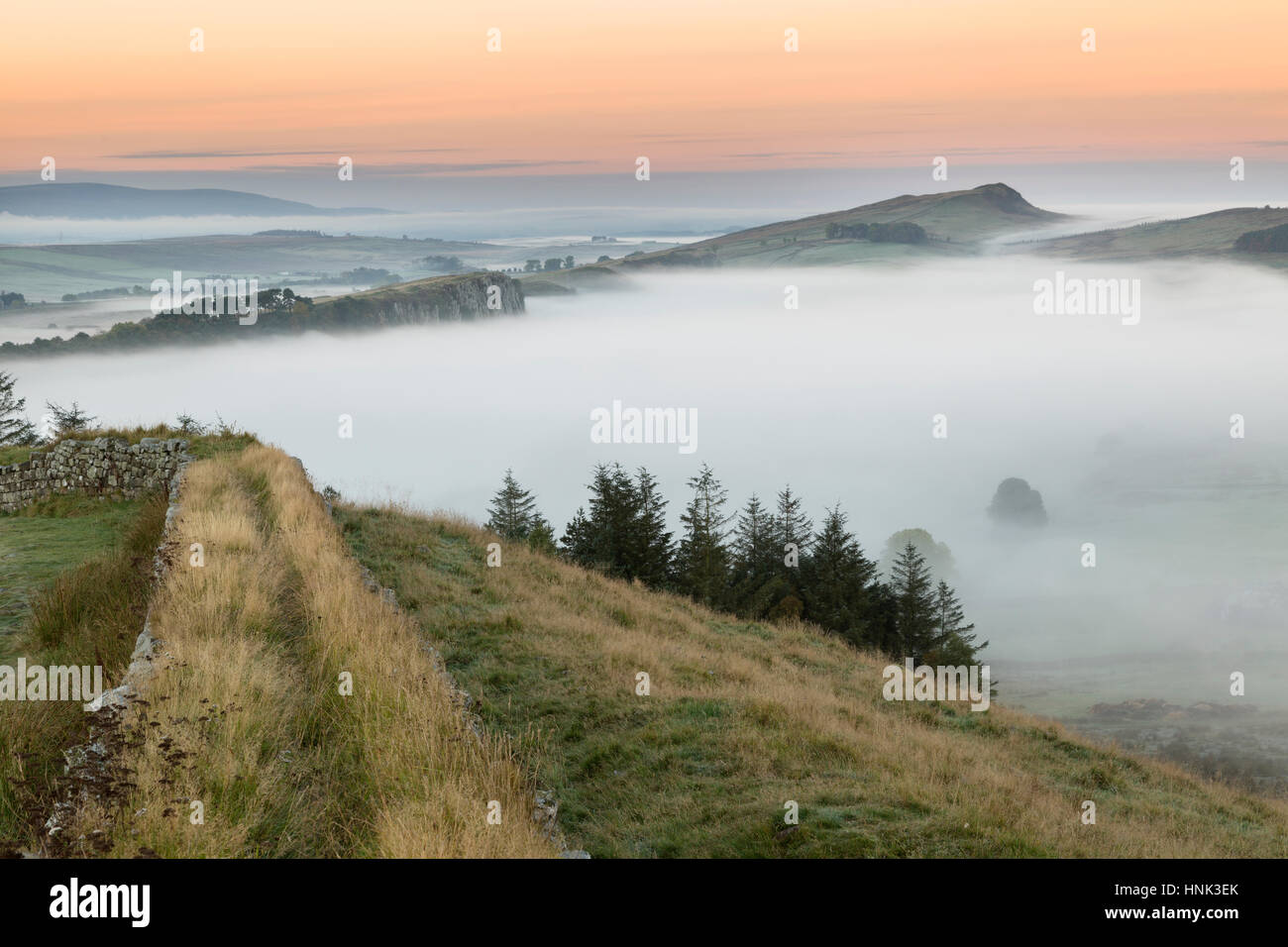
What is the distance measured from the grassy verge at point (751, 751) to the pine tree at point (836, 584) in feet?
91.2

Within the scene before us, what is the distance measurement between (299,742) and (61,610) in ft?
20.1

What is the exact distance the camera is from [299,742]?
6.34 m

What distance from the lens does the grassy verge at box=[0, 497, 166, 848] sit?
5820 mm

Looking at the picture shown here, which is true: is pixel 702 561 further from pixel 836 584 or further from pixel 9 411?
pixel 9 411

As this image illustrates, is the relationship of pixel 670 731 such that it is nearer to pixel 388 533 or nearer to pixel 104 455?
pixel 388 533

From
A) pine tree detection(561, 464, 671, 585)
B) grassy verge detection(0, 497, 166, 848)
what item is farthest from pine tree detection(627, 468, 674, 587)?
grassy verge detection(0, 497, 166, 848)

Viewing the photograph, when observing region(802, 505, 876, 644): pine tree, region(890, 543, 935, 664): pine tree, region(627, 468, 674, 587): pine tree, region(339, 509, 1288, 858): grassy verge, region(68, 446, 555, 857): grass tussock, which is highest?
region(68, 446, 555, 857): grass tussock

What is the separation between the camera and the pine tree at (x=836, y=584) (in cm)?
4684

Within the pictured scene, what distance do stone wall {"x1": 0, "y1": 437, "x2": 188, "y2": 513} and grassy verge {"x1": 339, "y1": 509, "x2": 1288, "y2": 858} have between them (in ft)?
16.0

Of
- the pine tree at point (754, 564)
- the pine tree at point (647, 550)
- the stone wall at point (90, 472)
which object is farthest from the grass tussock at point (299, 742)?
the pine tree at point (754, 564)

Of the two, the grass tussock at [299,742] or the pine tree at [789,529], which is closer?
the grass tussock at [299,742]

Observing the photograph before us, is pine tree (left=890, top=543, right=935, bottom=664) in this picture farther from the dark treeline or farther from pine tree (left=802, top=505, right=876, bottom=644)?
pine tree (left=802, top=505, right=876, bottom=644)

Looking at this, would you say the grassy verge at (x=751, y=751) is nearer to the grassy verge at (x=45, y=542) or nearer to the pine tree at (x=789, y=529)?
the grassy verge at (x=45, y=542)
